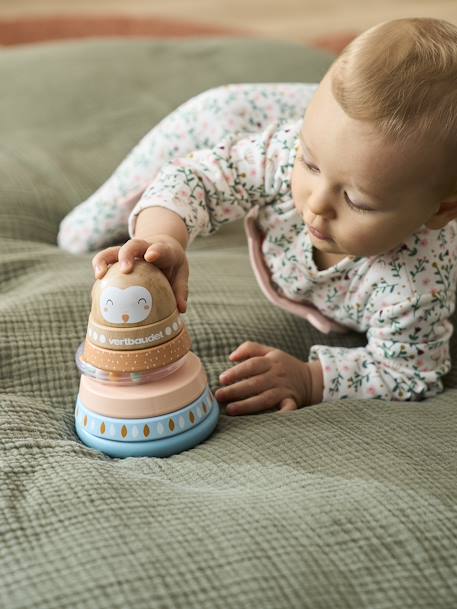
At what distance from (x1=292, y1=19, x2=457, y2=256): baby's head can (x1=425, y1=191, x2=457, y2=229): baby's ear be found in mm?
11

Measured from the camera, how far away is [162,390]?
30.8 inches

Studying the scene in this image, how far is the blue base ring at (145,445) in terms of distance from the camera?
0.78 metres

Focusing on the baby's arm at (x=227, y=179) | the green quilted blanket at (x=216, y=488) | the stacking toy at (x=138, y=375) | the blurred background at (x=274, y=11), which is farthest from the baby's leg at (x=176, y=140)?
the blurred background at (x=274, y=11)

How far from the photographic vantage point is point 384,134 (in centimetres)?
78

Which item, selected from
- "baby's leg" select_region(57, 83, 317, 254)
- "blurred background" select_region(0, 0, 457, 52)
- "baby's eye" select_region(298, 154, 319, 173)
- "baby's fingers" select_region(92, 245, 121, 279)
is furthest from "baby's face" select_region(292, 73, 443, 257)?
"blurred background" select_region(0, 0, 457, 52)

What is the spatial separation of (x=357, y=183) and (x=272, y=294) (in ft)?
0.91

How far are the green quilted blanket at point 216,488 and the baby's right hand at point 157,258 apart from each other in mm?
136

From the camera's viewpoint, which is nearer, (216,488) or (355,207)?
(216,488)

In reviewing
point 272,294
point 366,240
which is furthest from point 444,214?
point 272,294

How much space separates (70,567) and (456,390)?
21.3 inches

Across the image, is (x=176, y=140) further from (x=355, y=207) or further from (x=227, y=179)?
(x=355, y=207)

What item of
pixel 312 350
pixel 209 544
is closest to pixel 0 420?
pixel 209 544

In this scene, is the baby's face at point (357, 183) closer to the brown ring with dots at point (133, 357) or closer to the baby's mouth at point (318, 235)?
the baby's mouth at point (318, 235)

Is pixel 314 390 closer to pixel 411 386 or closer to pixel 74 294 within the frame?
pixel 411 386
